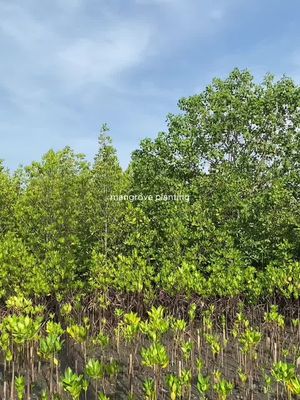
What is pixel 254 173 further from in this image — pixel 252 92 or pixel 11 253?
pixel 11 253

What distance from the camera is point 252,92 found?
16562 millimetres

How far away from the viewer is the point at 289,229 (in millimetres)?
12625

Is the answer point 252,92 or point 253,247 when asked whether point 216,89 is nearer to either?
point 252,92

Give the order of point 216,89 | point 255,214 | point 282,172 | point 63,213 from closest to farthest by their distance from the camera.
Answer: point 63,213, point 255,214, point 282,172, point 216,89

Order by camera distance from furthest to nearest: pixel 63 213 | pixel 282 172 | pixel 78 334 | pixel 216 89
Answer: pixel 216 89
pixel 282 172
pixel 63 213
pixel 78 334

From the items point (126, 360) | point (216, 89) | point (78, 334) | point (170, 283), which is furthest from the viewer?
point (216, 89)

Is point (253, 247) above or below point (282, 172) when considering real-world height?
below

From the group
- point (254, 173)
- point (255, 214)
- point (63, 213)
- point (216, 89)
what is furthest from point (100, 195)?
point (216, 89)

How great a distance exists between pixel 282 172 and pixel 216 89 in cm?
405

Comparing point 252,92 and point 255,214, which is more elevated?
point 252,92

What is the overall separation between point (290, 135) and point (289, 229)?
485 centimetres

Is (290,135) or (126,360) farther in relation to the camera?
(290,135)

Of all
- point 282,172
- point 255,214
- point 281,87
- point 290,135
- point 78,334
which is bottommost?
point 78,334

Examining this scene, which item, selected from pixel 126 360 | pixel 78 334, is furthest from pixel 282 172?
pixel 78 334
